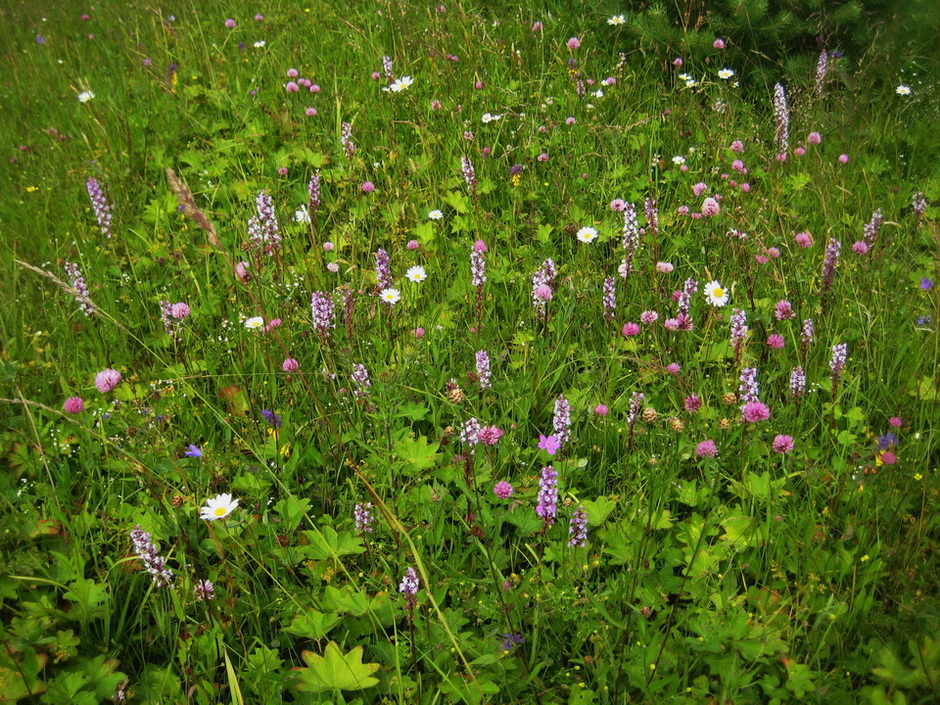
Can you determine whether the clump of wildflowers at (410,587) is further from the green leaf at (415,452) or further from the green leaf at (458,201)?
the green leaf at (458,201)

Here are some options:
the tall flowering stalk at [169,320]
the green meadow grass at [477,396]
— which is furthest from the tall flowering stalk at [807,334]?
the tall flowering stalk at [169,320]

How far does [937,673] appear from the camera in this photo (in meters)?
1.37

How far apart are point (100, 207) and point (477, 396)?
205 centimetres

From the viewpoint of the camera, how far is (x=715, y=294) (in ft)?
7.93

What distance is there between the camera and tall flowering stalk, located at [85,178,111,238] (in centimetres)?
290

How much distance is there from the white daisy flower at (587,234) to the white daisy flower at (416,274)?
0.67 metres

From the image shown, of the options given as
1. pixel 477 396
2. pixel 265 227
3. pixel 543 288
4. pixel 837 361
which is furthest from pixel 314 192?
pixel 837 361

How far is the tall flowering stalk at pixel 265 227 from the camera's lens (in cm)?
256

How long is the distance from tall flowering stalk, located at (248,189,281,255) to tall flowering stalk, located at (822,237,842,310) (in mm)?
2000

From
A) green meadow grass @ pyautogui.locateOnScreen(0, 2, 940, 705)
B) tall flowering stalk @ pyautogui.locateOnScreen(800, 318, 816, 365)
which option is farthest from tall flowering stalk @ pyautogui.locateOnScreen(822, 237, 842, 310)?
tall flowering stalk @ pyautogui.locateOnScreen(800, 318, 816, 365)

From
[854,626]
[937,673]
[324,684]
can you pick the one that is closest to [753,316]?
[854,626]

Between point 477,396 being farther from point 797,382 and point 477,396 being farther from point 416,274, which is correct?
point 797,382

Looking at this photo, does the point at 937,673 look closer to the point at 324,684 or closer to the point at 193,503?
the point at 324,684

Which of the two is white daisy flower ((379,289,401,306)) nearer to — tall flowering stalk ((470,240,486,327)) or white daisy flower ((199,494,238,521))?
tall flowering stalk ((470,240,486,327))
